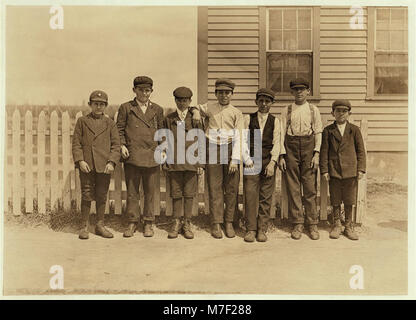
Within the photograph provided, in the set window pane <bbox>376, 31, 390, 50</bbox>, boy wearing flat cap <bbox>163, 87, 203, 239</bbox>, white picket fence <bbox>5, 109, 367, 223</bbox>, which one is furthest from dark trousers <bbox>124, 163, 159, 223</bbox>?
window pane <bbox>376, 31, 390, 50</bbox>

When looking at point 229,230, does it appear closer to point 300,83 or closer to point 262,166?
point 262,166

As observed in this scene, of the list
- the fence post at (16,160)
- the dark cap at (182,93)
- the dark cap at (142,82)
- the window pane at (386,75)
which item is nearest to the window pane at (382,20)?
the window pane at (386,75)

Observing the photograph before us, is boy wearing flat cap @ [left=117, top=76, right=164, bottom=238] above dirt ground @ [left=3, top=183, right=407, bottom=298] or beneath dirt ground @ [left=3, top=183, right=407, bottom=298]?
above

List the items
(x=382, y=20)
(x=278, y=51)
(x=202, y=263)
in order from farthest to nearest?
1. (x=278, y=51)
2. (x=382, y=20)
3. (x=202, y=263)

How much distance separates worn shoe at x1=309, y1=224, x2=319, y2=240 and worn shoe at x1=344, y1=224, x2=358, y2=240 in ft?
1.22

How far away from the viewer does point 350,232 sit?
5.15m

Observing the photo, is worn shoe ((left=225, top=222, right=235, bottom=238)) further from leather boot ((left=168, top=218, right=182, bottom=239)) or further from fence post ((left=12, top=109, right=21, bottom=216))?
fence post ((left=12, top=109, right=21, bottom=216))

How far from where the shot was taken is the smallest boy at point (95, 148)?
4.89 m

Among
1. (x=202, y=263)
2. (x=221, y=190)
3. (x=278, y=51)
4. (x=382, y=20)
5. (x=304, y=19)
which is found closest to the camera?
(x=202, y=263)

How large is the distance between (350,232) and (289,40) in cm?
319

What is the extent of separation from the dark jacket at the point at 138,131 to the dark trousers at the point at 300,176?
158 cm

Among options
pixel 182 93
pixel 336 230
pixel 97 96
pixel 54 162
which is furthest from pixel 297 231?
pixel 54 162

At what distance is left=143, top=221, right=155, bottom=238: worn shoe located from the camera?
16.6 ft

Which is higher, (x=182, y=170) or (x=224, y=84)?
(x=224, y=84)
